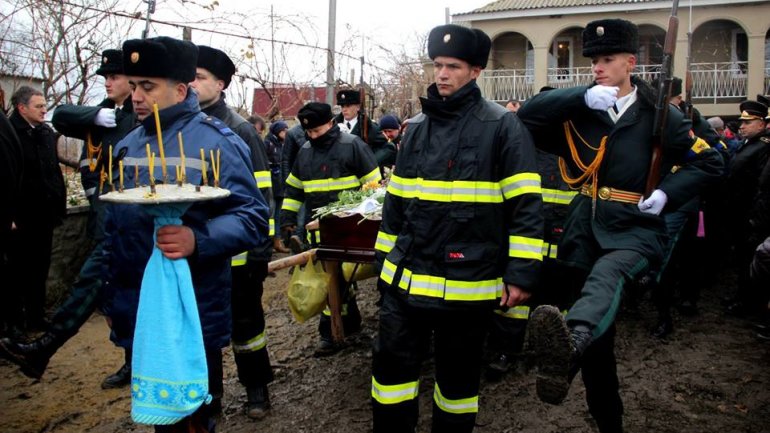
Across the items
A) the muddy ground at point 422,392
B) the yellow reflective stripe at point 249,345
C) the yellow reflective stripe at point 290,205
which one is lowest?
the muddy ground at point 422,392

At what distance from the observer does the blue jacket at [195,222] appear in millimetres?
2967

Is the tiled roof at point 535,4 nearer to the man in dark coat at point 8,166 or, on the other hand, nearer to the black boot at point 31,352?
the man in dark coat at point 8,166

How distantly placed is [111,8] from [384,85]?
10.2 m

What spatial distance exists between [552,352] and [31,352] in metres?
→ 2.95

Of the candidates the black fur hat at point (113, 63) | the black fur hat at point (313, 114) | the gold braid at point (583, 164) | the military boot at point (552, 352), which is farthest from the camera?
the black fur hat at point (313, 114)

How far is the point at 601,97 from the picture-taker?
366 centimetres

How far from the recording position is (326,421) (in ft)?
15.0

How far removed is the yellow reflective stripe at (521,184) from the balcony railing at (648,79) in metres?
20.4

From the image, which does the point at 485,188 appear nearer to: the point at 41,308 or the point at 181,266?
the point at 181,266

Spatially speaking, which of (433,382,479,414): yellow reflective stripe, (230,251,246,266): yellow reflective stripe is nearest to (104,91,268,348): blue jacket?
(433,382,479,414): yellow reflective stripe

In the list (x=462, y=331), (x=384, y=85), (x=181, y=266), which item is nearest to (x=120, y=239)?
(x=181, y=266)

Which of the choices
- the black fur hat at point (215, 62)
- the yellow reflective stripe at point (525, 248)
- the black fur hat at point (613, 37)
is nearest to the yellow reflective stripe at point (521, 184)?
the yellow reflective stripe at point (525, 248)

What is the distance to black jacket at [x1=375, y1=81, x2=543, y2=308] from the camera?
10.9 ft

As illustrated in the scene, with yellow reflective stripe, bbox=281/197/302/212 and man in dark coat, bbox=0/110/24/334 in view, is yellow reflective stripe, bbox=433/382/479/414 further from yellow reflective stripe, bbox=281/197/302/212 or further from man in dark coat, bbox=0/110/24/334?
yellow reflective stripe, bbox=281/197/302/212
